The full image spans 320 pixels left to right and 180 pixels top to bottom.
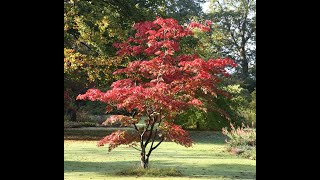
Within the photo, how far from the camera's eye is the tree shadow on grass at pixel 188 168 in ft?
23.3

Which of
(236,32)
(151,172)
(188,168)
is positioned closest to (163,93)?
(151,172)

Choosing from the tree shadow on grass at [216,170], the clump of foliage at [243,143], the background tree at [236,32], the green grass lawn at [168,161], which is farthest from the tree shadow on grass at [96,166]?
the background tree at [236,32]

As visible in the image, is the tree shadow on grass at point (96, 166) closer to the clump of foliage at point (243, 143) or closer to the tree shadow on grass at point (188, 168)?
the tree shadow on grass at point (188, 168)

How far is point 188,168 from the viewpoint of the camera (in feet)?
24.8

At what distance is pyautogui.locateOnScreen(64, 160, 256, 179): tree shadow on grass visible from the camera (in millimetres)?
7109

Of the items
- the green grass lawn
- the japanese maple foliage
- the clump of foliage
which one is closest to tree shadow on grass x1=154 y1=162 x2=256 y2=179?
the green grass lawn

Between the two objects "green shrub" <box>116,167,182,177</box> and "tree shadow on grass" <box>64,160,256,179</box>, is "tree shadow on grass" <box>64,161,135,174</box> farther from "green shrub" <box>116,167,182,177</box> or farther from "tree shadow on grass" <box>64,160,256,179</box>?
"green shrub" <box>116,167,182,177</box>
